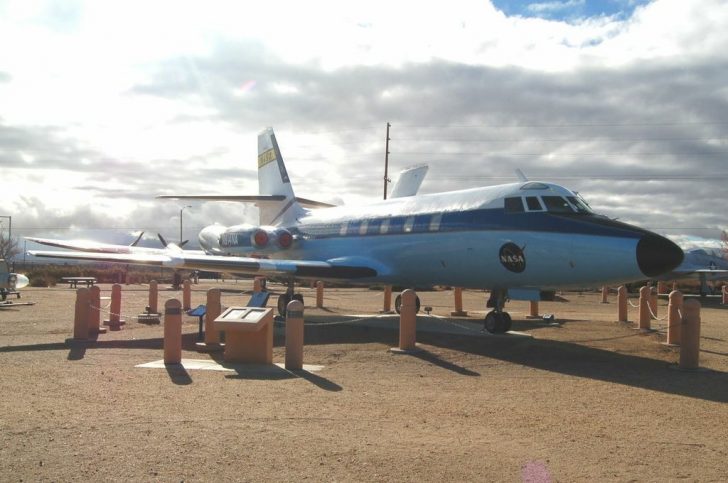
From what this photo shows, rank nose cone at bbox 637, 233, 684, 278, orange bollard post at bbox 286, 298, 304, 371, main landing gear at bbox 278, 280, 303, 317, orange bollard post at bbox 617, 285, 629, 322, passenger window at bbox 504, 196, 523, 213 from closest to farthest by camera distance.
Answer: orange bollard post at bbox 286, 298, 304, 371 → nose cone at bbox 637, 233, 684, 278 → passenger window at bbox 504, 196, 523, 213 → orange bollard post at bbox 617, 285, 629, 322 → main landing gear at bbox 278, 280, 303, 317

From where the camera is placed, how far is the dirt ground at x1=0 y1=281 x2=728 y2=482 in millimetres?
5344

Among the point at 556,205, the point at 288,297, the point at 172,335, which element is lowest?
the point at 172,335

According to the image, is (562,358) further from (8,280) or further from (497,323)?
(8,280)

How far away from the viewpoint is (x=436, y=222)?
16.2 meters

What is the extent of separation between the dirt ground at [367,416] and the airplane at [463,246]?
5.89ft

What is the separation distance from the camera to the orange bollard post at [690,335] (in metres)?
10.7

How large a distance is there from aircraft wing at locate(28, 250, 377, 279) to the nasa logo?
518cm

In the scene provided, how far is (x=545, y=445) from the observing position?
612cm

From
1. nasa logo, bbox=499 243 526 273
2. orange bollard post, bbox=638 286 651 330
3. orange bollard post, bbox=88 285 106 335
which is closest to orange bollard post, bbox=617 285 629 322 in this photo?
orange bollard post, bbox=638 286 651 330

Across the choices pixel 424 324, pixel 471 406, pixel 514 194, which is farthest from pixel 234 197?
pixel 471 406

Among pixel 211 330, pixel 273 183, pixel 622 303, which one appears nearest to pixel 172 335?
pixel 211 330

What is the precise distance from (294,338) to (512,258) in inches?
219

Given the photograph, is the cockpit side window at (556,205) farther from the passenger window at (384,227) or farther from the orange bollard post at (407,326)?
the passenger window at (384,227)

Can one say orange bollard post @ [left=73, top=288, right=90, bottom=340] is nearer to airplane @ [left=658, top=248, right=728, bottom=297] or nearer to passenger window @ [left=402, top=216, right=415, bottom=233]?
passenger window @ [left=402, top=216, right=415, bottom=233]
